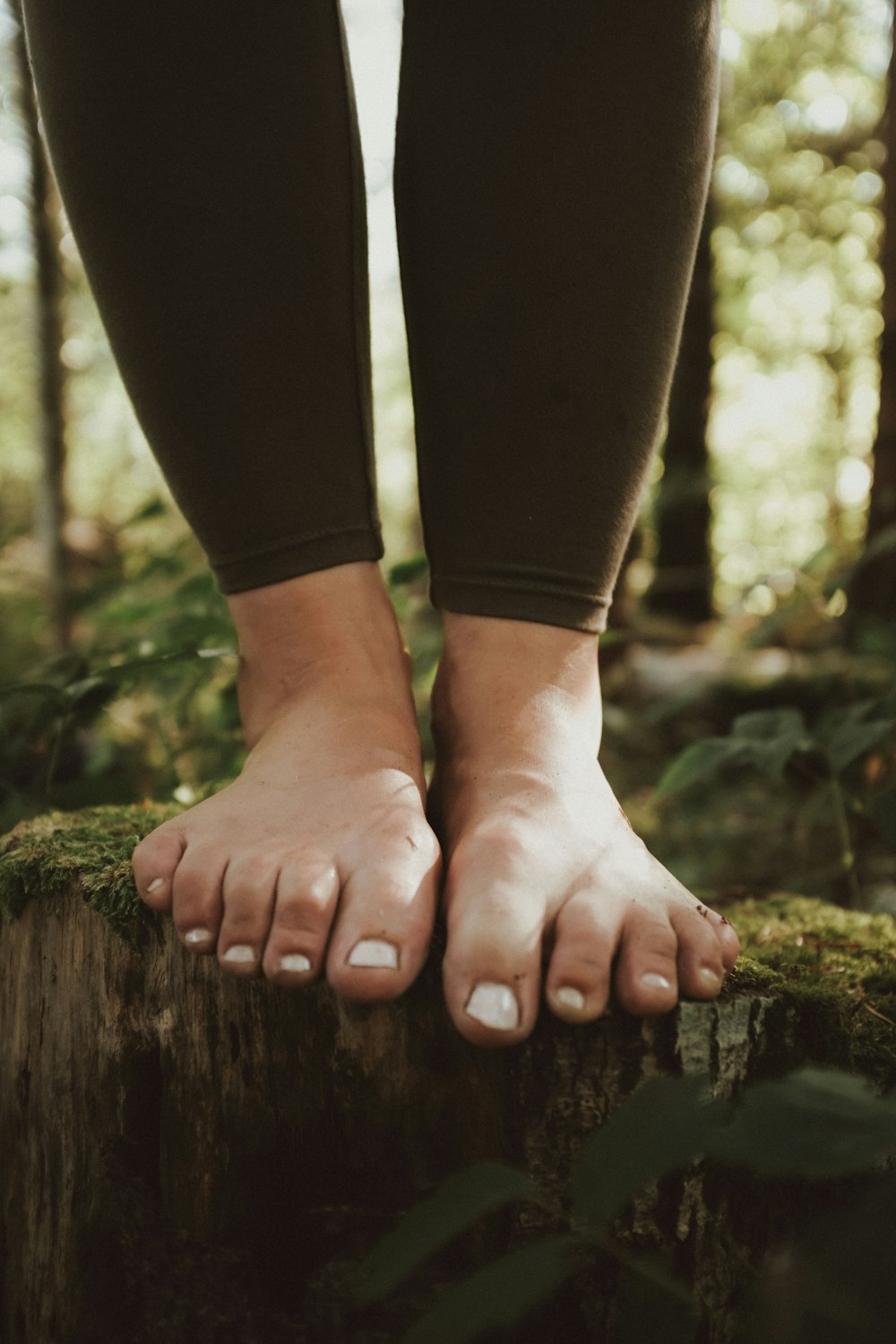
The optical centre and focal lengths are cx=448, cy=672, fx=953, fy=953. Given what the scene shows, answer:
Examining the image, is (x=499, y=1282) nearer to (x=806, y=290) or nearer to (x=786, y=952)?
(x=786, y=952)

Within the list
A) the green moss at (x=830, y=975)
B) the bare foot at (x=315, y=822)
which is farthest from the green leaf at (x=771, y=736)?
the bare foot at (x=315, y=822)

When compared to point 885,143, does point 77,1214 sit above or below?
below

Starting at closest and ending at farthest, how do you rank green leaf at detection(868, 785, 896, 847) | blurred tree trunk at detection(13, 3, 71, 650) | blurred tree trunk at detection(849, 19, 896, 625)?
green leaf at detection(868, 785, 896, 847)
blurred tree trunk at detection(849, 19, 896, 625)
blurred tree trunk at detection(13, 3, 71, 650)

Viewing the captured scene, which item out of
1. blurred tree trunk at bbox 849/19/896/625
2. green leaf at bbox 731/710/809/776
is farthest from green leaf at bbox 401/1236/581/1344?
blurred tree trunk at bbox 849/19/896/625

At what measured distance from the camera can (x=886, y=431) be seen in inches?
92.2

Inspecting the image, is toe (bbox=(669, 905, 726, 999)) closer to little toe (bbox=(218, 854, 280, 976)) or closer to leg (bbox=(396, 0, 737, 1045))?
leg (bbox=(396, 0, 737, 1045))

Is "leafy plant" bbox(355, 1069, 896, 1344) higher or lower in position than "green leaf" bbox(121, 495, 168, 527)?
higher

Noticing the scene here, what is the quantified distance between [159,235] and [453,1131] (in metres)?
0.72

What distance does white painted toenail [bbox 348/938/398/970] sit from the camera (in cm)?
61

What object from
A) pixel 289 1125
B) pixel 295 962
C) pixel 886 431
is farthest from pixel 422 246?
pixel 886 431

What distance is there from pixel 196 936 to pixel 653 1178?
0.38m

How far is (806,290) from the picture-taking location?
395 inches

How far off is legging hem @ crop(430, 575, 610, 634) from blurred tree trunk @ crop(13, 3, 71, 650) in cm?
383

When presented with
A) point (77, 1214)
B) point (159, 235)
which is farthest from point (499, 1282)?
point (159, 235)
